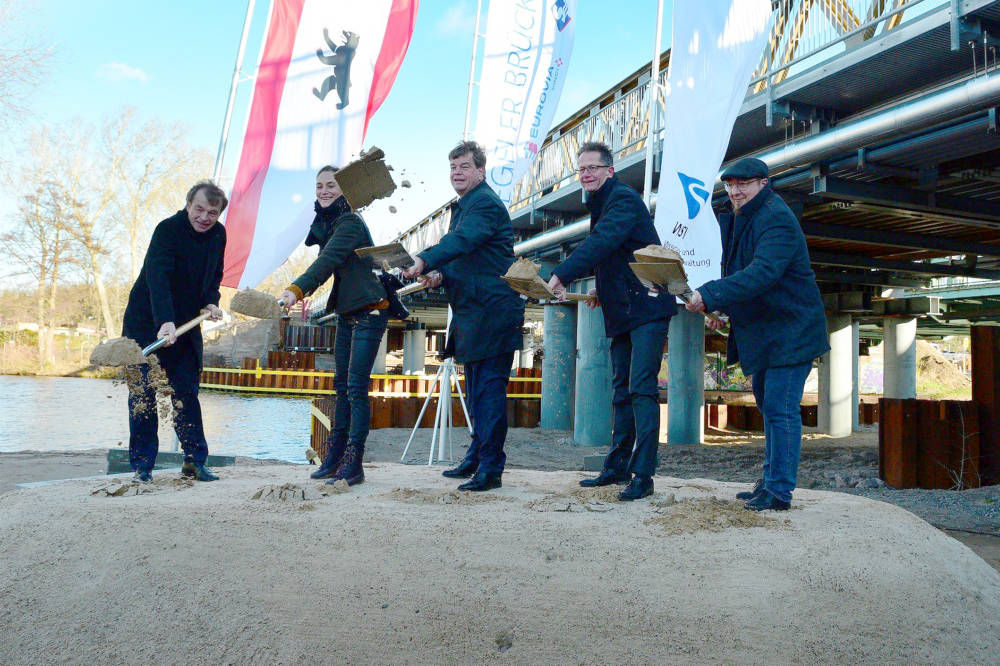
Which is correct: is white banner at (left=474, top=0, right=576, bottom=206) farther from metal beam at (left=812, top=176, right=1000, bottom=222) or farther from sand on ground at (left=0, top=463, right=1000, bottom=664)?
sand on ground at (left=0, top=463, right=1000, bottom=664)

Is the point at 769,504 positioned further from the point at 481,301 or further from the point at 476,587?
the point at 481,301

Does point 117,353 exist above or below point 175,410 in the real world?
above

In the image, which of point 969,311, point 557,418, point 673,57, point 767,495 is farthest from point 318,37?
point 969,311

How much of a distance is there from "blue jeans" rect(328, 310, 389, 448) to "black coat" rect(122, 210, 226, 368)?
0.89 metres

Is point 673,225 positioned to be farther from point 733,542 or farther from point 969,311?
point 969,311

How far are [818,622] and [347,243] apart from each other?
10.1 feet

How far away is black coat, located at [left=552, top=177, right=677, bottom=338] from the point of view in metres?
4.02

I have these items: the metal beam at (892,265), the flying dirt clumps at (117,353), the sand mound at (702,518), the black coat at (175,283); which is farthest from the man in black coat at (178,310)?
the metal beam at (892,265)

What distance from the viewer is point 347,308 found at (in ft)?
14.3

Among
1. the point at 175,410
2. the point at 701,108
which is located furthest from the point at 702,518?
the point at 701,108

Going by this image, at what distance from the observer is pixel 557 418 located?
16.4 m

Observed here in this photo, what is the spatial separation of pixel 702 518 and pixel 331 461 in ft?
7.53

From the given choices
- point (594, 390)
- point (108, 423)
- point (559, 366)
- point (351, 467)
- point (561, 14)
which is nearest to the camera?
point (351, 467)

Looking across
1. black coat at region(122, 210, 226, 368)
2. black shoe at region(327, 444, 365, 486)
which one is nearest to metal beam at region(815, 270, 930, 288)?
black shoe at region(327, 444, 365, 486)
